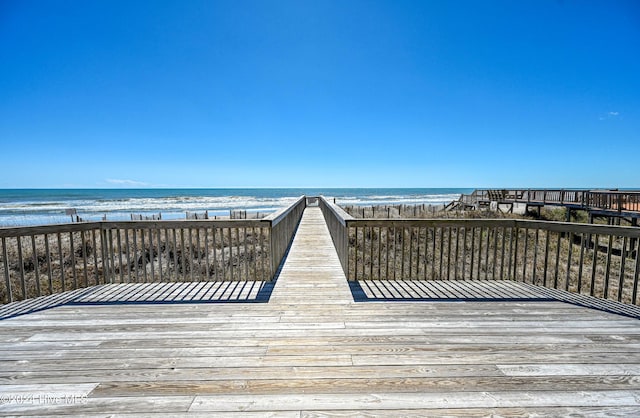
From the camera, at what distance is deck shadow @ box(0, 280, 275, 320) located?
3316mm

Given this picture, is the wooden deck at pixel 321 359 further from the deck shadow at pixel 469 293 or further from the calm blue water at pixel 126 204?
the calm blue water at pixel 126 204

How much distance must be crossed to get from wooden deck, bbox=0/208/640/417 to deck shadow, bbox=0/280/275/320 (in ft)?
0.44

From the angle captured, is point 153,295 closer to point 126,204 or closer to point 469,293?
point 469,293

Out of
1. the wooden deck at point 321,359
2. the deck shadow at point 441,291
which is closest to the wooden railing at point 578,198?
the deck shadow at point 441,291

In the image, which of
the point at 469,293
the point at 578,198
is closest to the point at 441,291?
the point at 469,293

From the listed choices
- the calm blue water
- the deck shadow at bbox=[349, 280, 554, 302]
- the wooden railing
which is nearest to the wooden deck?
the deck shadow at bbox=[349, 280, 554, 302]

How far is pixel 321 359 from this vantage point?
7.06 ft

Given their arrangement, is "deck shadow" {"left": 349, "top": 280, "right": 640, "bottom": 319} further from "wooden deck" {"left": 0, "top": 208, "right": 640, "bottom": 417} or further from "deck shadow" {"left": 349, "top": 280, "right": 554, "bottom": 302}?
"wooden deck" {"left": 0, "top": 208, "right": 640, "bottom": 417}

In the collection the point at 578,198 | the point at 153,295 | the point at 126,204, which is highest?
the point at 578,198

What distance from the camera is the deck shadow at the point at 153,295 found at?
10.9 feet

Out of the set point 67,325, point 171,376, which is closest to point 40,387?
point 171,376

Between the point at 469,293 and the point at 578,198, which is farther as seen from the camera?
the point at 578,198

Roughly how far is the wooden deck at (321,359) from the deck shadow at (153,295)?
0.44ft

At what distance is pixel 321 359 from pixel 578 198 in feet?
62.5
